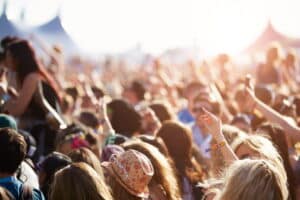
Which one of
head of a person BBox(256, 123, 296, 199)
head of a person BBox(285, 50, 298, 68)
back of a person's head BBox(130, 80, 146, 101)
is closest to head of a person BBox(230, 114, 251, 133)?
head of a person BBox(256, 123, 296, 199)

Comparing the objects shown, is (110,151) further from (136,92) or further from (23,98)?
(136,92)

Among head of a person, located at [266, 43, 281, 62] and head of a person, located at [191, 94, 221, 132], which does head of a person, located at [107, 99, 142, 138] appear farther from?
head of a person, located at [266, 43, 281, 62]

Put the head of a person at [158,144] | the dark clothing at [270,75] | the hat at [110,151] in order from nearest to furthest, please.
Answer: the hat at [110,151] → the head of a person at [158,144] → the dark clothing at [270,75]

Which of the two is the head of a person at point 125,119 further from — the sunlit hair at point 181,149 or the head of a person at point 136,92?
the head of a person at point 136,92

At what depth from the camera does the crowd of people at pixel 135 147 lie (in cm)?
331

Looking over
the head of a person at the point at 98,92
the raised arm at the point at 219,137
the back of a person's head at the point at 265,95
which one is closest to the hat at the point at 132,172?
the raised arm at the point at 219,137

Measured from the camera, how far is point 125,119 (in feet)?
20.0

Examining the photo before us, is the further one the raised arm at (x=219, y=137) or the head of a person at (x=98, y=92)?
the head of a person at (x=98, y=92)

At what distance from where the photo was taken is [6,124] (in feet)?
15.4

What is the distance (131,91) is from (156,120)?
249 cm

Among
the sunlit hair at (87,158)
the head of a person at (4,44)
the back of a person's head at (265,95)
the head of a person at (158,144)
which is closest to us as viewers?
the sunlit hair at (87,158)

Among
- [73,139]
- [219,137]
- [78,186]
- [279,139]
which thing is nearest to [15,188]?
[78,186]

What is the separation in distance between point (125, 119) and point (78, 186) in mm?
2817

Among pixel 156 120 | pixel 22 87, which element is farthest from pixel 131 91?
pixel 22 87
